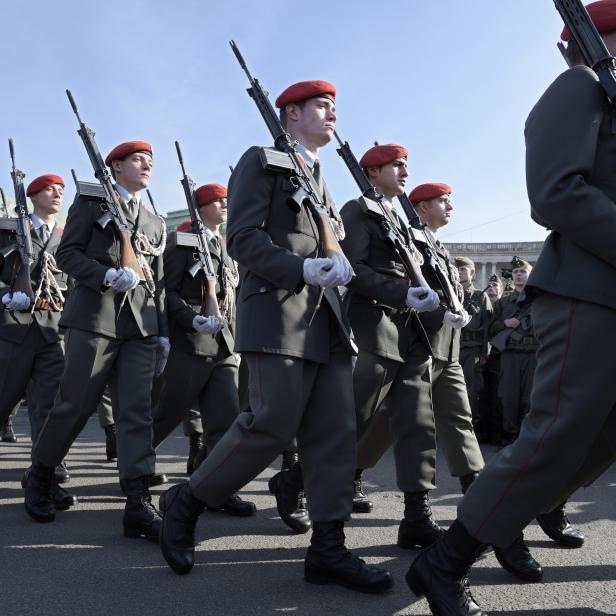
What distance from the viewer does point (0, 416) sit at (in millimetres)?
4914

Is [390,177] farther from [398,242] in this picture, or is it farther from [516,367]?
[516,367]

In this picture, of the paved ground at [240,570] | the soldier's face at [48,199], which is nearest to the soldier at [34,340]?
the soldier's face at [48,199]

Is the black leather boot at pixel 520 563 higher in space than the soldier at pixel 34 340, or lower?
lower

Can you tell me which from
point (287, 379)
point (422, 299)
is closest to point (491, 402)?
point (422, 299)

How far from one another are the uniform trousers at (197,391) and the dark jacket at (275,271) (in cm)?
167

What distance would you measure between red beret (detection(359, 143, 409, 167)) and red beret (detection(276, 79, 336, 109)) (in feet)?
2.73

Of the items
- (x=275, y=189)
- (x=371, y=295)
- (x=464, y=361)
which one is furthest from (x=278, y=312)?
(x=464, y=361)

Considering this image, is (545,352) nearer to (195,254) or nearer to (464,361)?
(195,254)

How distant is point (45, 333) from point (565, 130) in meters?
3.91

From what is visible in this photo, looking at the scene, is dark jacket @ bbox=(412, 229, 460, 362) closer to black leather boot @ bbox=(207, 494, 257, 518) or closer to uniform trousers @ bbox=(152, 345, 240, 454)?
black leather boot @ bbox=(207, 494, 257, 518)

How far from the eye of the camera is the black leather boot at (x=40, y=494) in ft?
12.7

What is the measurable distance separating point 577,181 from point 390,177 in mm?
2111

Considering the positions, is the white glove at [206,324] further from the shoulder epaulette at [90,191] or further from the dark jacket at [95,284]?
the shoulder epaulette at [90,191]

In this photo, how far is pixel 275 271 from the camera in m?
2.89
